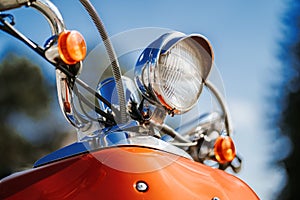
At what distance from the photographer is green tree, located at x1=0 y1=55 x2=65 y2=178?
13977mm

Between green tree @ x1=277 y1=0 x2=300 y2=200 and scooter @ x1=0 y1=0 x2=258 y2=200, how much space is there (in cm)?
1317

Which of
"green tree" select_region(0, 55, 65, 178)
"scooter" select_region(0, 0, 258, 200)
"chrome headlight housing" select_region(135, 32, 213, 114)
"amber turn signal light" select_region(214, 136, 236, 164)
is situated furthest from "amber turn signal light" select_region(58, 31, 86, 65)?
"green tree" select_region(0, 55, 65, 178)

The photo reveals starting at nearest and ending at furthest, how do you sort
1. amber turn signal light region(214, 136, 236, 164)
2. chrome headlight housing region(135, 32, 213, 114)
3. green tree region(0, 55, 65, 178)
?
1. chrome headlight housing region(135, 32, 213, 114)
2. amber turn signal light region(214, 136, 236, 164)
3. green tree region(0, 55, 65, 178)

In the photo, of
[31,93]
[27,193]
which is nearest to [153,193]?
[27,193]

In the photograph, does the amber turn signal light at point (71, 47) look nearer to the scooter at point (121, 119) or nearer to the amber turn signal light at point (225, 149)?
the scooter at point (121, 119)

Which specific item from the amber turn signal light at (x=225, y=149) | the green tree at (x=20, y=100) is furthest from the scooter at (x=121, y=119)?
the green tree at (x=20, y=100)

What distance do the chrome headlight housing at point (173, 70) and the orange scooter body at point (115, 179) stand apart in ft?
0.42

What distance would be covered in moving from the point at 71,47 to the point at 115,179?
269 mm

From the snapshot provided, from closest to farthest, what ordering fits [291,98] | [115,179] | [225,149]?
[115,179] → [225,149] → [291,98]

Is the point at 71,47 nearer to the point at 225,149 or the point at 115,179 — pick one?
the point at 115,179

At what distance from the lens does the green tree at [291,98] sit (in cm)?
1425

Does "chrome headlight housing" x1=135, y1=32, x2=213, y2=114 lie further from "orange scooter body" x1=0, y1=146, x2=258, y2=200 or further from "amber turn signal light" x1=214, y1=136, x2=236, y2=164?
"amber turn signal light" x1=214, y1=136, x2=236, y2=164

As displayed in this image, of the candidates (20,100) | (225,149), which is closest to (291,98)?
(20,100)

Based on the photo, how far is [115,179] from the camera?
1.05 metres
